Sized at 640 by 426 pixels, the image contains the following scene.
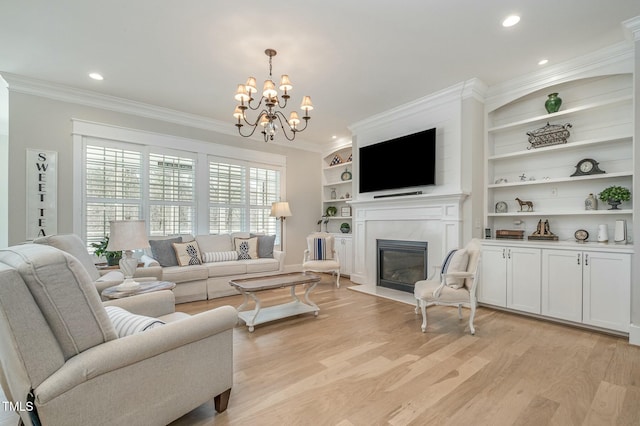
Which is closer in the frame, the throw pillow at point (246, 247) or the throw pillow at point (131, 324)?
the throw pillow at point (131, 324)

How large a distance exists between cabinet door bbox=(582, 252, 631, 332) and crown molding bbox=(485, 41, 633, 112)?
1.97 meters

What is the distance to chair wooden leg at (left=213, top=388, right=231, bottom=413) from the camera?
5.76 ft

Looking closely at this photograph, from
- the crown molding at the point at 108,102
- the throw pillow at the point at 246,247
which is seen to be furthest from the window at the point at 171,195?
the throw pillow at the point at 246,247

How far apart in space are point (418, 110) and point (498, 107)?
1.04m

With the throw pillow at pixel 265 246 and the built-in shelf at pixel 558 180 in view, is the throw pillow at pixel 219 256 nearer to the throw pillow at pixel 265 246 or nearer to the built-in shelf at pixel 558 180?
the throw pillow at pixel 265 246

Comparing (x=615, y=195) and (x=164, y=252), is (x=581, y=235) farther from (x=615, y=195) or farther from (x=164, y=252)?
(x=164, y=252)

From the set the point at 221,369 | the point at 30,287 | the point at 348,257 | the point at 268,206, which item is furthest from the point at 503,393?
the point at 268,206

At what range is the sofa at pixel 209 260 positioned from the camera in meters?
4.16

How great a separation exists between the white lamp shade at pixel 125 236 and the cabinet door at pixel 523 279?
400 cm

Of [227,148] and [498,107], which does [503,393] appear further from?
[227,148]

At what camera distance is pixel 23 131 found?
3770mm

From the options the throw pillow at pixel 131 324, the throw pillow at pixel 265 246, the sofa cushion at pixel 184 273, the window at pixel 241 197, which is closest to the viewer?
the throw pillow at pixel 131 324

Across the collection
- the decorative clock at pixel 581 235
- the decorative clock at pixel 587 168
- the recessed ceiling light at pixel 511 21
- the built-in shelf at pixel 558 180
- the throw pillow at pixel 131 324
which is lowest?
the throw pillow at pixel 131 324

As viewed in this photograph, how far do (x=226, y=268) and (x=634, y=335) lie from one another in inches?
184
